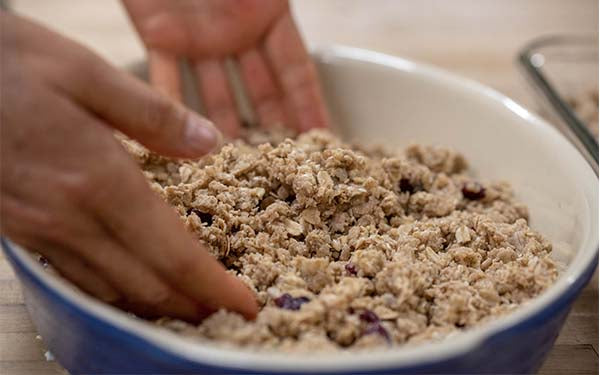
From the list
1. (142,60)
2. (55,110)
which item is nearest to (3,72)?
(55,110)

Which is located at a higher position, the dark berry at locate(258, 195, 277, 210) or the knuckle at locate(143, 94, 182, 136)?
the knuckle at locate(143, 94, 182, 136)

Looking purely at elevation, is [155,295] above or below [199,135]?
below

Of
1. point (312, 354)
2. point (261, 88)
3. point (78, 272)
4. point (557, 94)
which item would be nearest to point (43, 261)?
point (78, 272)

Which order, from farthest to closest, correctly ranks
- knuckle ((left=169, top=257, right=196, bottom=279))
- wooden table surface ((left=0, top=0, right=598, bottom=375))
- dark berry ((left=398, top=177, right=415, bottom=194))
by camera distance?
1. wooden table surface ((left=0, top=0, right=598, bottom=375))
2. dark berry ((left=398, top=177, right=415, bottom=194))
3. knuckle ((left=169, top=257, right=196, bottom=279))

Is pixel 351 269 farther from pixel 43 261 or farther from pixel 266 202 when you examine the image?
pixel 43 261

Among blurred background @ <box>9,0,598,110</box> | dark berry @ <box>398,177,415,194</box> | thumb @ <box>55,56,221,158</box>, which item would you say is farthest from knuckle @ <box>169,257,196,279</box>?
blurred background @ <box>9,0,598,110</box>

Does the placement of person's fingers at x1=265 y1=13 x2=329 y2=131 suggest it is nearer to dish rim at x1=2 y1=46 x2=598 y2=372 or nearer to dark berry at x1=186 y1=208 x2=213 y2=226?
dark berry at x1=186 y1=208 x2=213 y2=226

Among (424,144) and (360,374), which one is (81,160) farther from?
(424,144)
